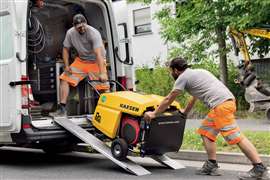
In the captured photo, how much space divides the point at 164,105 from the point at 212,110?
0.61 meters

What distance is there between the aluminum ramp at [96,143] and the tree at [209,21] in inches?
248

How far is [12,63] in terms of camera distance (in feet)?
24.6

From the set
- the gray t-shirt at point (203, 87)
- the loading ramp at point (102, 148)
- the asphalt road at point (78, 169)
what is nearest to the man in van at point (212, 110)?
the gray t-shirt at point (203, 87)

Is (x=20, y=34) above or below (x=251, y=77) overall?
above

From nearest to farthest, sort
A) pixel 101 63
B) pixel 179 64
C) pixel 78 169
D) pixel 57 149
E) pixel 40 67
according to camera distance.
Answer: pixel 179 64 < pixel 78 169 < pixel 101 63 < pixel 40 67 < pixel 57 149

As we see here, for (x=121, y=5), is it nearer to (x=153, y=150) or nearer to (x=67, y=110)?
(x=67, y=110)

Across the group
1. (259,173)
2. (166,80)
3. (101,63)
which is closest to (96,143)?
(101,63)

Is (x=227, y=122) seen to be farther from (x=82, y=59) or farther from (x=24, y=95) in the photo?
(x=82, y=59)

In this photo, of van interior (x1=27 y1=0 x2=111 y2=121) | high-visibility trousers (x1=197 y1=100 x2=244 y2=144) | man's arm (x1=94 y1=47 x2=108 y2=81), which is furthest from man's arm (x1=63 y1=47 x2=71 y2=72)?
high-visibility trousers (x1=197 y1=100 x2=244 y2=144)

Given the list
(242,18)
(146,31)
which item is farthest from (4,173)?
(146,31)

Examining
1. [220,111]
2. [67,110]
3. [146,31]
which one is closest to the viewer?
[220,111]

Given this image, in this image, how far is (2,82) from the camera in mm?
7625

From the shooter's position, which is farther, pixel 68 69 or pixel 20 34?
pixel 68 69

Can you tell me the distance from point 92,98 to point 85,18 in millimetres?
1384
